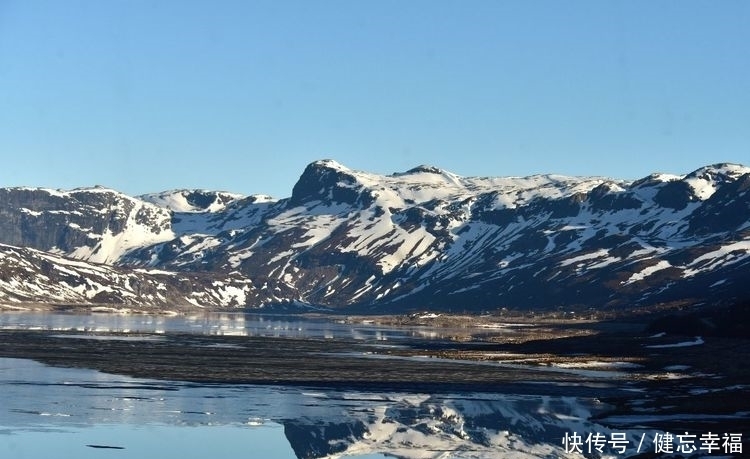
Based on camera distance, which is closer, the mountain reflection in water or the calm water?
the calm water

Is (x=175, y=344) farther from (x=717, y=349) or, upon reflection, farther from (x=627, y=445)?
(x=627, y=445)

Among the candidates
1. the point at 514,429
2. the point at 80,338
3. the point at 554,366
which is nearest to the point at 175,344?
the point at 80,338

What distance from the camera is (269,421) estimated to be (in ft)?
263

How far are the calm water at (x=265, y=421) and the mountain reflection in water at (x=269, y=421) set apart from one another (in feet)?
0.25

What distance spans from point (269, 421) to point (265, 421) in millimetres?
266

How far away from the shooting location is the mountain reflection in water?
68.9 meters

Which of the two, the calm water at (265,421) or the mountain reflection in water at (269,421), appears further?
the mountain reflection in water at (269,421)

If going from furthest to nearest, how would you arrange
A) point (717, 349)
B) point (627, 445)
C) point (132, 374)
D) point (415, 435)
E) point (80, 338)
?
point (80, 338) → point (717, 349) → point (132, 374) → point (415, 435) → point (627, 445)

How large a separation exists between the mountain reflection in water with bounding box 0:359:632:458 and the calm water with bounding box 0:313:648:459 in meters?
0.08

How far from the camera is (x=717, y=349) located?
16850 centimetres

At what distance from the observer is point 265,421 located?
263 feet

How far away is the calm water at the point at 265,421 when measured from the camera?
68375 millimetres

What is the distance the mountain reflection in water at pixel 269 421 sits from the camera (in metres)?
68.9

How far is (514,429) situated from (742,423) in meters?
14.4
